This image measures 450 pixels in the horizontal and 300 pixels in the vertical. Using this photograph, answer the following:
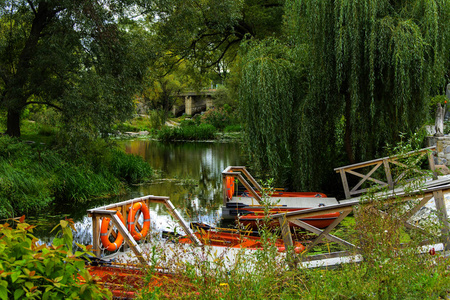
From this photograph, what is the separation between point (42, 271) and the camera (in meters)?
2.63

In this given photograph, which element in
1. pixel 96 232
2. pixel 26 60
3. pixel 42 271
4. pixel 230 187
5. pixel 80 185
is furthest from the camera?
pixel 26 60

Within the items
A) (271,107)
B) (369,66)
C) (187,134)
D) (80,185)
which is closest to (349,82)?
(369,66)

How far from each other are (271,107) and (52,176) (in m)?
5.91

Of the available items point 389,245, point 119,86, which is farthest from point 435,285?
point 119,86

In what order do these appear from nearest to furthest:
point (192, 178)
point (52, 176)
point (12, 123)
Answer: point (52, 176) → point (12, 123) → point (192, 178)

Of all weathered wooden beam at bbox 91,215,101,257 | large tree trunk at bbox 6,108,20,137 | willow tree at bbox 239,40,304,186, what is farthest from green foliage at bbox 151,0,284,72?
weathered wooden beam at bbox 91,215,101,257

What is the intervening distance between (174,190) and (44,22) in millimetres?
6654

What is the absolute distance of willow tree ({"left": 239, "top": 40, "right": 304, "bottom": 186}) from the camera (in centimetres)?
1007

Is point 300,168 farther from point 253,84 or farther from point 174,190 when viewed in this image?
point 174,190

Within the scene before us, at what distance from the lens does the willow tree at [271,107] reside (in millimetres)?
10070

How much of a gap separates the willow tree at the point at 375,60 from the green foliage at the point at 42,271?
756cm

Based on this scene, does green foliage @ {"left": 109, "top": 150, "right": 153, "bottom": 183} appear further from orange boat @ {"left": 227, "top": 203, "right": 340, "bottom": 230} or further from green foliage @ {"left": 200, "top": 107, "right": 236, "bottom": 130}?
green foliage @ {"left": 200, "top": 107, "right": 236, "bottom": 130}

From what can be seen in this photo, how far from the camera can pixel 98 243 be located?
17.8ft

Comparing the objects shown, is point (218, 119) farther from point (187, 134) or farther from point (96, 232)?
point (96, 232)
